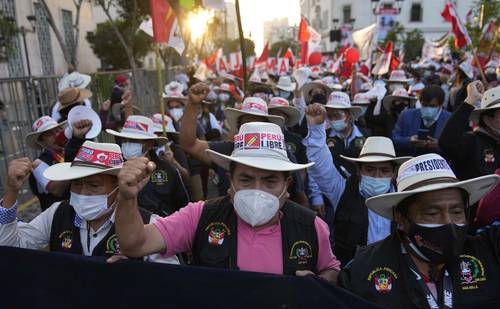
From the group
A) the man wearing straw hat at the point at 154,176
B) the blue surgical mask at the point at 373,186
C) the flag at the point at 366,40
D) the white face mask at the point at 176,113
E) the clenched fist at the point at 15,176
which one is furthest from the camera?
the flag at the point at 366,40

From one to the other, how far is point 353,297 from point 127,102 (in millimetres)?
4177

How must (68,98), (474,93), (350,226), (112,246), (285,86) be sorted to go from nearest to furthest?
(112,246) → (350,226) → (474,93) → (68,98) → (285,86)

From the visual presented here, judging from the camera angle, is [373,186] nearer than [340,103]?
Yes

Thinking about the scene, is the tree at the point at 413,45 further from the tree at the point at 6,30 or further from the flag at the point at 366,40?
the tree at the point at 6,30

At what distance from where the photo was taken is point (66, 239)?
2.59 metres

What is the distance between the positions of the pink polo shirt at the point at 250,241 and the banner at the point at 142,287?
24 cm

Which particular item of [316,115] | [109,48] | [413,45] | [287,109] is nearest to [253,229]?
[316,115]

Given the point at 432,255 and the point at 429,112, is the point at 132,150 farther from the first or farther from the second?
the point at 429,112

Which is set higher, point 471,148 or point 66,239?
point 471,148

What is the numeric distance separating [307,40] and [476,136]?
36.2 ft

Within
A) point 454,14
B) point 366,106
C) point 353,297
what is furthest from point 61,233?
point 454,14

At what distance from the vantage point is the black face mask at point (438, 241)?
77.9 inches

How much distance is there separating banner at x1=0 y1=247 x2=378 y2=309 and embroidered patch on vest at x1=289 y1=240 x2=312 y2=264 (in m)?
0.31

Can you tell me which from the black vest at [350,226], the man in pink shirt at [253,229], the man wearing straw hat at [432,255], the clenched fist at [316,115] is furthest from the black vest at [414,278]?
the clenched fist at [316,115]
